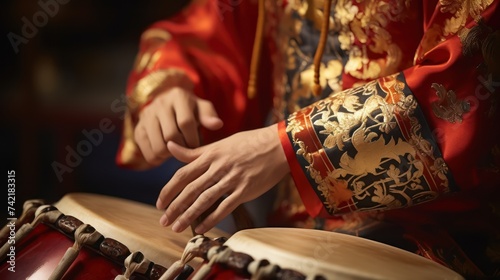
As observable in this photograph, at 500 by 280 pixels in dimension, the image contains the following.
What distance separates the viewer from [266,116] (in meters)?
1.28

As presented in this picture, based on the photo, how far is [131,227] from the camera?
811mm

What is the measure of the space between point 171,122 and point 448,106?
41 centimetres

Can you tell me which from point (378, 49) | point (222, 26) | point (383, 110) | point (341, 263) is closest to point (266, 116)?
point (222, 26)

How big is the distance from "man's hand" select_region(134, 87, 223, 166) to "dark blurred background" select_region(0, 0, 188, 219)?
0.81m

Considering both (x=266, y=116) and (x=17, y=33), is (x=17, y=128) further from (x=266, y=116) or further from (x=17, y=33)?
(x=266, y=116)

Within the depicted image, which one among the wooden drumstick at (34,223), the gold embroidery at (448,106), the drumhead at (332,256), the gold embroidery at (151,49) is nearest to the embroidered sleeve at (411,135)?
the gold embroidery at (448,106)

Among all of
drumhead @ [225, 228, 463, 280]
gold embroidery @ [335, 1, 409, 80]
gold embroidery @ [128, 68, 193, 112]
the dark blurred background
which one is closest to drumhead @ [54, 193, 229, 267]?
drumhead @ [225, 228, 463, 280]

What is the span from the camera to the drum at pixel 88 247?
757 millimetres

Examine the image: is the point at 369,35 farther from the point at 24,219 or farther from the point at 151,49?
the point at 24,219

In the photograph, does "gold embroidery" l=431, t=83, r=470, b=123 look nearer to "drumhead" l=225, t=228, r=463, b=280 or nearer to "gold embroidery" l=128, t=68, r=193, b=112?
"drumhead" l=225, t=228, r=463, b=280

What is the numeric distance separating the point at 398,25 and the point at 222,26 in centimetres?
43

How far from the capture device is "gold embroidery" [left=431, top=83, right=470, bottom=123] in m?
0.80

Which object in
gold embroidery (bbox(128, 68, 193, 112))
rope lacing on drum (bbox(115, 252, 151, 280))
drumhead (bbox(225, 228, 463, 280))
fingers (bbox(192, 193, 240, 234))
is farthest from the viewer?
gold embroidery (bbox(128, 68, 193, 112))

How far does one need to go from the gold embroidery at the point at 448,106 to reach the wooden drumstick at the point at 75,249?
46 centimetres
